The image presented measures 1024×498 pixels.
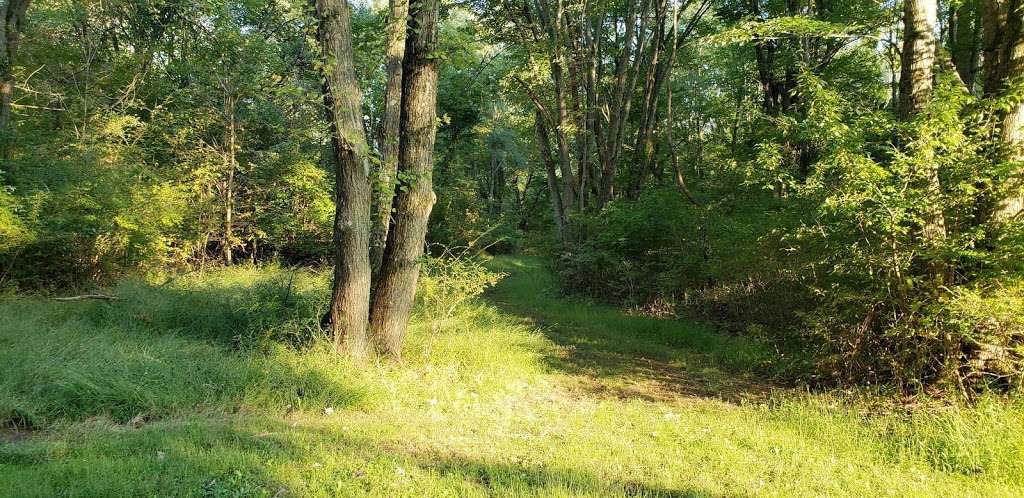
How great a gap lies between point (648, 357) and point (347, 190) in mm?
5213

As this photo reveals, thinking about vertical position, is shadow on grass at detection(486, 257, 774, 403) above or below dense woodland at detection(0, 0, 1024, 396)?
below

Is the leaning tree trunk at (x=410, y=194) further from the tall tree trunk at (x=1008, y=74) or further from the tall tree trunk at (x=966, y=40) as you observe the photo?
the tall tree trunk at (x=966, y=40)

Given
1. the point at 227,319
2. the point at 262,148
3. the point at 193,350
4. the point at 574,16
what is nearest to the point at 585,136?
the point at 574,16

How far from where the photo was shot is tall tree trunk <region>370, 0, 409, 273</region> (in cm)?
652

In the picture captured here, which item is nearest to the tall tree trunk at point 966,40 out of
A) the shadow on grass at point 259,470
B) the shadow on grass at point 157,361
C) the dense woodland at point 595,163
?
the dense woodland at point 595,163

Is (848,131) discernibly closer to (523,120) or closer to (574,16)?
(574,16)

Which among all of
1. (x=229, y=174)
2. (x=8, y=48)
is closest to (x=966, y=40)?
(x=229, y=174)

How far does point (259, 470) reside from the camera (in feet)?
11.6

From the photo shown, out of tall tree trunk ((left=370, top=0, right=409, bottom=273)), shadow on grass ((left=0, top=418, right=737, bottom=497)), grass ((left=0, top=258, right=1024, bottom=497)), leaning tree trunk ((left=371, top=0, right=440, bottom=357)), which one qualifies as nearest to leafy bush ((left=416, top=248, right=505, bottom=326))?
leaning tree trunk ((left=371, top=0, right=440, bottom=357))

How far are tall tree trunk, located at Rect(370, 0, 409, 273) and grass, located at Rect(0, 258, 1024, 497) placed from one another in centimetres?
114

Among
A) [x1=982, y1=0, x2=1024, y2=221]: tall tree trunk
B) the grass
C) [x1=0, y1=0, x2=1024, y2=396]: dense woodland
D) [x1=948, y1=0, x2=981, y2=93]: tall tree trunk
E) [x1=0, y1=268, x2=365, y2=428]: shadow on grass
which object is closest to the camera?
the grass

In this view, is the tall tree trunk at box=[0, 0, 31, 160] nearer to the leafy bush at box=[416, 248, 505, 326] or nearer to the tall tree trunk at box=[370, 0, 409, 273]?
the tall tree trunk at box=[370, 0, 409, 273]

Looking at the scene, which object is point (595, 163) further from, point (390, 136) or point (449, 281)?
point (449, 281)

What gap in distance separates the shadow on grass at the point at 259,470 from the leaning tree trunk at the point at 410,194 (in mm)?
2692
